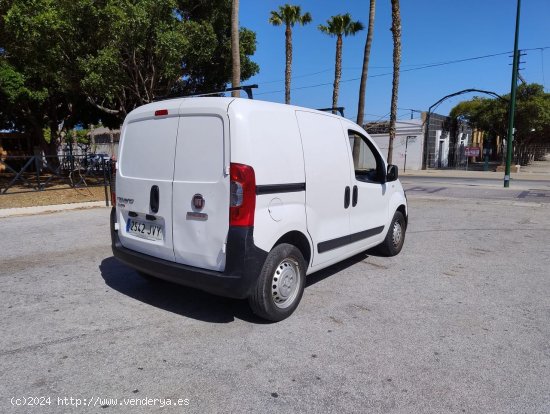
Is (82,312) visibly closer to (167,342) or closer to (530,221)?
(167,342)

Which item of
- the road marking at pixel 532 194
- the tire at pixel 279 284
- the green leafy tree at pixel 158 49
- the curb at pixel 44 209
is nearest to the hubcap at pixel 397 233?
the tire at pixel 279 284

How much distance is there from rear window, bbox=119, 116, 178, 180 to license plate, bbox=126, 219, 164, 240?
17.8 inches

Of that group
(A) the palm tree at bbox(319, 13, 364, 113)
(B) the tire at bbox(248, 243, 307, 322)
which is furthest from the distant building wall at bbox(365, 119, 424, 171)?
(B) the tire at bbox(248, 243, 307, 322)

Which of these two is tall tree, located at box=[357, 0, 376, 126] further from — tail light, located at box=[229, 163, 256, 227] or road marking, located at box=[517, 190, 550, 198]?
tail light, located at box=[229, 163, 256, 227]

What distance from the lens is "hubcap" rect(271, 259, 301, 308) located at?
12.2ft

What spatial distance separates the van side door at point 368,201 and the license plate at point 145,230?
6.93 ft

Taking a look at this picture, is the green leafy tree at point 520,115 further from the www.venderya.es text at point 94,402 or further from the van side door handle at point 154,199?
the www.venderya.es text at point 94,402

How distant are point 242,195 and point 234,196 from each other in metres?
0.07

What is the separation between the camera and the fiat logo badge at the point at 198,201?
347cm

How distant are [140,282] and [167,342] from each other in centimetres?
166

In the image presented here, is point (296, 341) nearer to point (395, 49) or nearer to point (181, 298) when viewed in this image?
point (181, 298)

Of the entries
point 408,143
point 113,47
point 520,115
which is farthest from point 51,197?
point 520,115

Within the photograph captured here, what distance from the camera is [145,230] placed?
13.0 feet

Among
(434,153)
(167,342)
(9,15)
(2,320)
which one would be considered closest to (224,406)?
(167,342)
